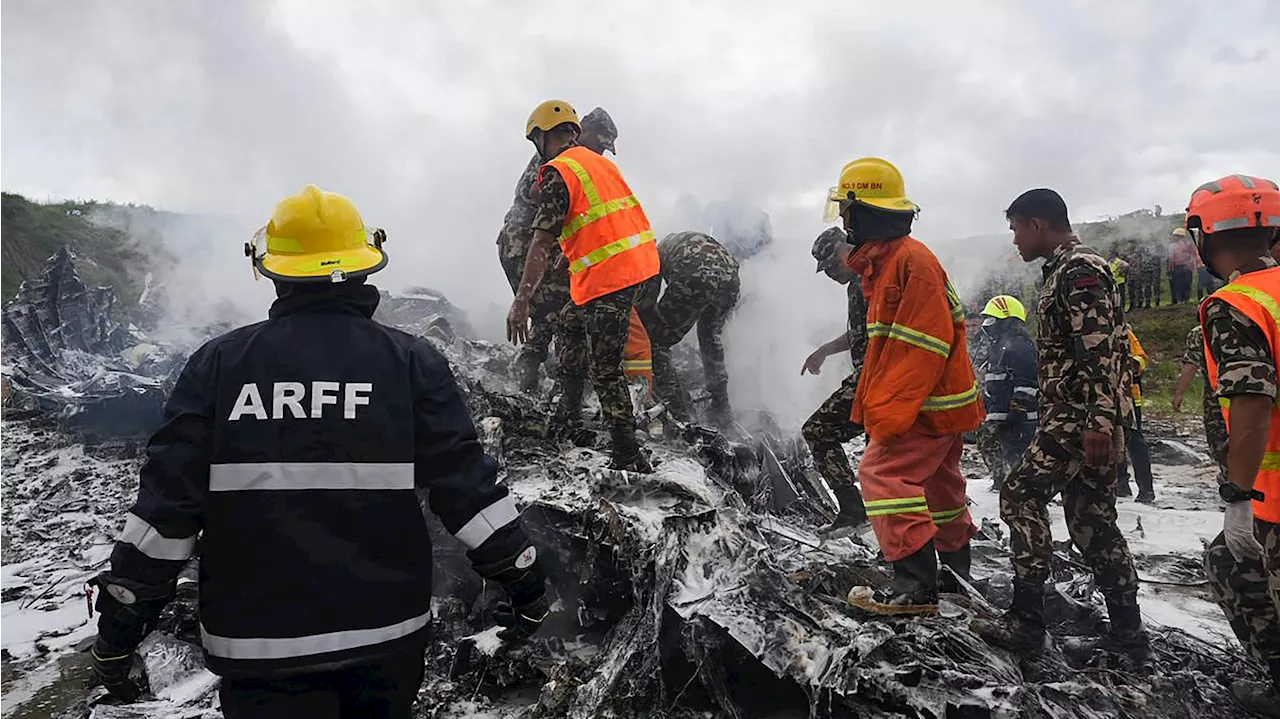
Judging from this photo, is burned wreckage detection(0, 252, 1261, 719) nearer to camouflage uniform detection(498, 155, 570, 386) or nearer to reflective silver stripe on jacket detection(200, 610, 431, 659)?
camouflage uniform detection(498, 155, 570, 386)

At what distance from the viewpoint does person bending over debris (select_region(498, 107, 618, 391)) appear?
444 cm

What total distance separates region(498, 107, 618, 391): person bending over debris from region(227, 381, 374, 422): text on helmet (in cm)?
289

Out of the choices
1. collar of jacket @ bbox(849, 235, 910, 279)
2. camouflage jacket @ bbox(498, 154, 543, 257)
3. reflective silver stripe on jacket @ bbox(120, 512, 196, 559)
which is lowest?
reflective silver stripe on jacket @ bbox(120, 512, 196, 559)

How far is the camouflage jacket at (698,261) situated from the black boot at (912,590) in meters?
2.60

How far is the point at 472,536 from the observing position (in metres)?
1.62

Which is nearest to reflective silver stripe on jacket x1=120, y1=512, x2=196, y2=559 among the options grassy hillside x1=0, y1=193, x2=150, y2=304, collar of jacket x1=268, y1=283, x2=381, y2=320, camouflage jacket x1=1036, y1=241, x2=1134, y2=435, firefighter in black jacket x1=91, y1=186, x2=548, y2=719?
firefighter in black jacket x1=91, y1=186, x2=548, y2=719

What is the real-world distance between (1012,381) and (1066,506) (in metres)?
2.65

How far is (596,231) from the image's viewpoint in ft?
10.9

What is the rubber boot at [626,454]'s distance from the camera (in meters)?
3.35

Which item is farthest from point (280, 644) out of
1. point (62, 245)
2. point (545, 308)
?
point (62, 245)

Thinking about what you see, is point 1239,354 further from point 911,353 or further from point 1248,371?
point 911,353

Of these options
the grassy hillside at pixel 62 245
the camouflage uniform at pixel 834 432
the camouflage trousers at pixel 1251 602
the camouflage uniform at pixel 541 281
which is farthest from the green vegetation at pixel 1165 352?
the grassy hillside at pixel 62 245

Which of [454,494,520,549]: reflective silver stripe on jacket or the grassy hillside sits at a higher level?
the grassy hillside

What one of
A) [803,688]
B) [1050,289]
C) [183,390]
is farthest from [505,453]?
[1050,289]
